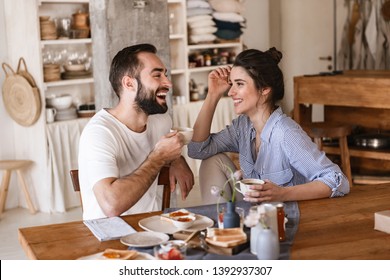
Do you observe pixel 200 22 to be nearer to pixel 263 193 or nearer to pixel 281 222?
pixel 263 193

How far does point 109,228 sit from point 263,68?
113cm

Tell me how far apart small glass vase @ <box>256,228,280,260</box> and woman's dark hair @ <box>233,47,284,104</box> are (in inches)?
47.7

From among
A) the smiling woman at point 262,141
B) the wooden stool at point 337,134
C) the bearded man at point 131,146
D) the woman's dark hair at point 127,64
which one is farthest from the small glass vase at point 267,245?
the wooden stool at point 337,134

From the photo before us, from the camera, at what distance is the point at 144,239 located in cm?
221

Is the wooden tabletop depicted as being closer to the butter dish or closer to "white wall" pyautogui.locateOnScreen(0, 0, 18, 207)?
the butter dish

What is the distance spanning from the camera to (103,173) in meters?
2.63

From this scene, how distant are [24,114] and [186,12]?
2040 mm

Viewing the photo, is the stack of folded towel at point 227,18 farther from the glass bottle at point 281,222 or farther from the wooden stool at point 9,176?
the glass bottle at point 281,222

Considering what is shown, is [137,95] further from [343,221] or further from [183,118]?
[183,118]

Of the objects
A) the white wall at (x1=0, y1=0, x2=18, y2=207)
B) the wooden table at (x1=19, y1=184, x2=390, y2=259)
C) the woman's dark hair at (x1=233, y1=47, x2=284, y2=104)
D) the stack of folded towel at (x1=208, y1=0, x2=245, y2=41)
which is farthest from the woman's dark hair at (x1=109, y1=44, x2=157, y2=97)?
the stack of folded towel at (x1=208, y1=0, x2=245, y2=41)

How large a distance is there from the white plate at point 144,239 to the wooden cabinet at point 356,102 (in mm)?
3247

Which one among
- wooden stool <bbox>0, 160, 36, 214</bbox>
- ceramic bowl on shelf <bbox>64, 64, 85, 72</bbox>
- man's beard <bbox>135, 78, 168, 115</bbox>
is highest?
ceramic bowl on shelf <bbox>64, 64, 85, 72</bbox>

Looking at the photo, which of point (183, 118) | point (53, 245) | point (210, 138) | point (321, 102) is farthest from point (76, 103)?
point (53, 245)

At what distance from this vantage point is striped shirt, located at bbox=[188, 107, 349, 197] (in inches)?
109
